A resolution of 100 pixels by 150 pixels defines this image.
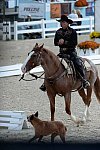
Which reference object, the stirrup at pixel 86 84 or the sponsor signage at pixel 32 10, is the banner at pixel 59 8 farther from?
the stirrup at pixel 86 84

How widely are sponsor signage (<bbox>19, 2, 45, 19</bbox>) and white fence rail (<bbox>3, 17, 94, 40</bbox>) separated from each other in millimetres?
516

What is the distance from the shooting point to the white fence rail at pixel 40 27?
19562 millimetres

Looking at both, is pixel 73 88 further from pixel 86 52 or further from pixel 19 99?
pixel 86 52

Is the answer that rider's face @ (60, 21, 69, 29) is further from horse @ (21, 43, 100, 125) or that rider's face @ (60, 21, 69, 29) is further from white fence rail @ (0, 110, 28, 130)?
white fence rail @ (0, 110, 28, 130)

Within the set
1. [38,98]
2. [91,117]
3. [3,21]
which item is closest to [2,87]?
[38,98]

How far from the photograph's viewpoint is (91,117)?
6.74 m

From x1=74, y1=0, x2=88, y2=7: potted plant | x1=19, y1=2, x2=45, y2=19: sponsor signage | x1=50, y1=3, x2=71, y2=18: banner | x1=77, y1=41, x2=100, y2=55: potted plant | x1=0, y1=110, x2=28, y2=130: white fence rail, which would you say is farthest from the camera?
x1=50, y1=3, x2=71, y2=18: banner

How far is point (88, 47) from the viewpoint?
537 inches

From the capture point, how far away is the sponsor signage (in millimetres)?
20078

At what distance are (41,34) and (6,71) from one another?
9219 millimetres

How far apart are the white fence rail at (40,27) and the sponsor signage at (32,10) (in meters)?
0.52

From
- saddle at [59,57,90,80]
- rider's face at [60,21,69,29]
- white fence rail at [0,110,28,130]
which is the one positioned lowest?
white fence rail at [0,110,28,130]

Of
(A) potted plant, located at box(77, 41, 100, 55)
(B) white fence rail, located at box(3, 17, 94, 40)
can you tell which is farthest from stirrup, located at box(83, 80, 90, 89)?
(B) white fence rail, located at box(3, 17, 94, 40)

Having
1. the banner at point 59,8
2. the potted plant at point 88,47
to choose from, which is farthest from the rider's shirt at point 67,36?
Answer: the banner at point 59,8
